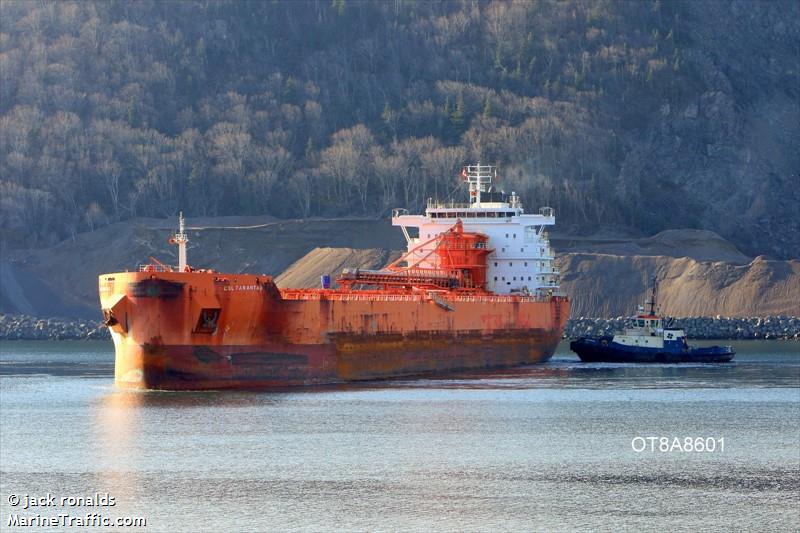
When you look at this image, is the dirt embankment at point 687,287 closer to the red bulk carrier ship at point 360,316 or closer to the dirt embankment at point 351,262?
the dirt embankment at point 351,262

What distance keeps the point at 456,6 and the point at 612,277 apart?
2027 inches

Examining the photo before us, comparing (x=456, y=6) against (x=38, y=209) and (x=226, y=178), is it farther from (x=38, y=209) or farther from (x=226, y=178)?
(x=38, y=209)

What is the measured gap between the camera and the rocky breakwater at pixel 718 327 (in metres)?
93.4

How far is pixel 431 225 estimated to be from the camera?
236 ft

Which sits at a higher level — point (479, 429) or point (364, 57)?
point (364, 57)

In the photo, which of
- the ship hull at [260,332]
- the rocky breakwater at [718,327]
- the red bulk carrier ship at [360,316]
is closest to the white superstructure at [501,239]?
the red bulk carrier ship at [360,316]

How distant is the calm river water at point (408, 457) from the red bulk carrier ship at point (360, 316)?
1.49 meters

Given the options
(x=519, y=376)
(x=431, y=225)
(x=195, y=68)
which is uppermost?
(x=195, y=68)

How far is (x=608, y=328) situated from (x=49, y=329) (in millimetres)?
33268

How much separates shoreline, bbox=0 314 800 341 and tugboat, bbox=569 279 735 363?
2120cm

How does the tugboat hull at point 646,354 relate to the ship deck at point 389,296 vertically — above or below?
below

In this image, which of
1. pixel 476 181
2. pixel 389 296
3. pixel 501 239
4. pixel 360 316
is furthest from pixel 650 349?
pixel 360 316

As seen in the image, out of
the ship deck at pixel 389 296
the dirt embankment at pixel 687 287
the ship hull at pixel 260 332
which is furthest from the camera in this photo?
the dirt embankment at pixel 687 287

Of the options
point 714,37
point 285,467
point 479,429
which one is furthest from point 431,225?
point 714,37
